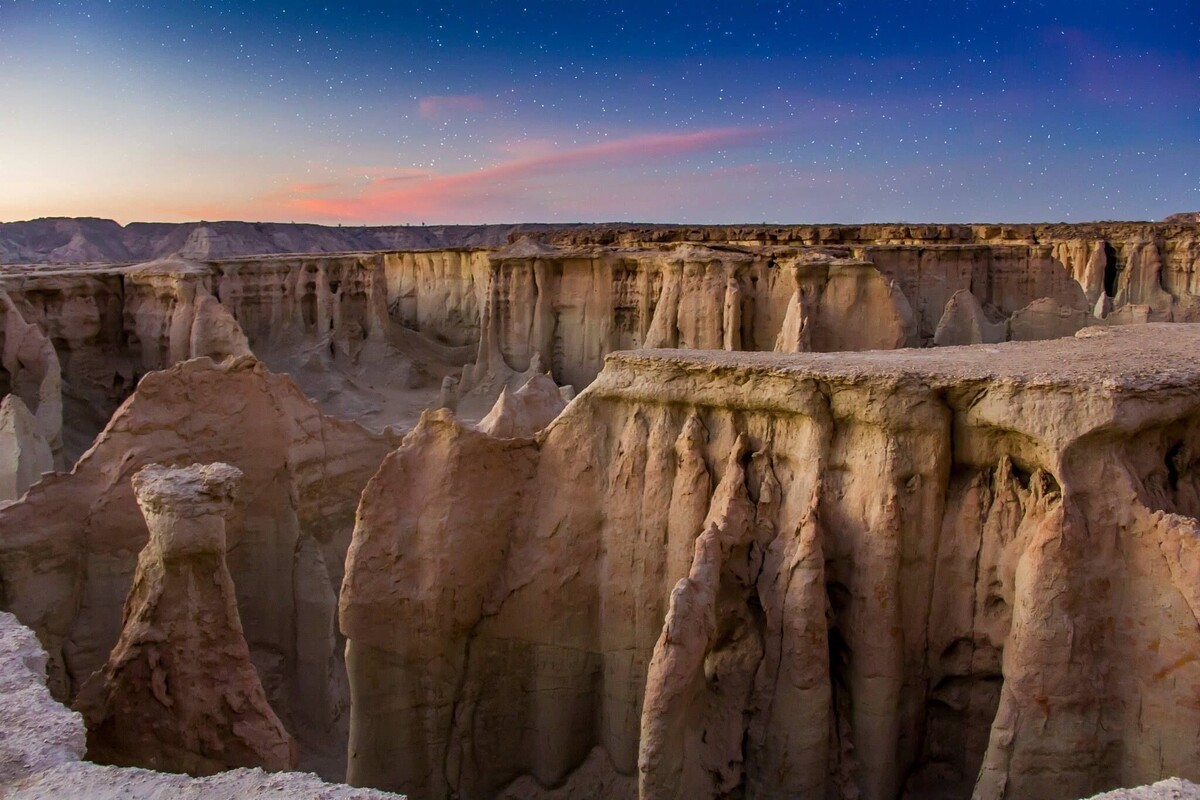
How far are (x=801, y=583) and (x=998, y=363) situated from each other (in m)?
2.40

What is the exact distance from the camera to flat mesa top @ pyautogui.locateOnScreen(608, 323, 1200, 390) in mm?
6977

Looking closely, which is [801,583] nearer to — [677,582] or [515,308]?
[677,582]

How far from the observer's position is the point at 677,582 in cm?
718

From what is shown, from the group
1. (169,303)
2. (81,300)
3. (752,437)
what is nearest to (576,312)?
(169,303)

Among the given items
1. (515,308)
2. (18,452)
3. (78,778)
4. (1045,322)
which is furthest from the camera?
(515,308)

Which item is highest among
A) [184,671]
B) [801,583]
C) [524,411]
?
[524,411]

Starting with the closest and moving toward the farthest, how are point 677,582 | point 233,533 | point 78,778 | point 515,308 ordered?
point 78,778 < point 677,582 < point 233,533 < point 515,308

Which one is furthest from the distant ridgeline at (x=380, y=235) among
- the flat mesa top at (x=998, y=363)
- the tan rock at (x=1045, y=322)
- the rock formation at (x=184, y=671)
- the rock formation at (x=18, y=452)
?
the rock formation at (x=184, y=671)

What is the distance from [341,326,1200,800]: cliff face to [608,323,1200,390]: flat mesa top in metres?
0.05

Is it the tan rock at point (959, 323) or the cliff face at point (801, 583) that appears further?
the tan rock at point (959, 323)

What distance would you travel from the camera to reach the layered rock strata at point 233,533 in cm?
924

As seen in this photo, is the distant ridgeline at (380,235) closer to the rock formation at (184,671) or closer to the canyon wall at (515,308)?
the canyon wall at (515,308)

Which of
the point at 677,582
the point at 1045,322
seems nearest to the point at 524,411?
the point at 677,582

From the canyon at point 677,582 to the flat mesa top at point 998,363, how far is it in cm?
5
